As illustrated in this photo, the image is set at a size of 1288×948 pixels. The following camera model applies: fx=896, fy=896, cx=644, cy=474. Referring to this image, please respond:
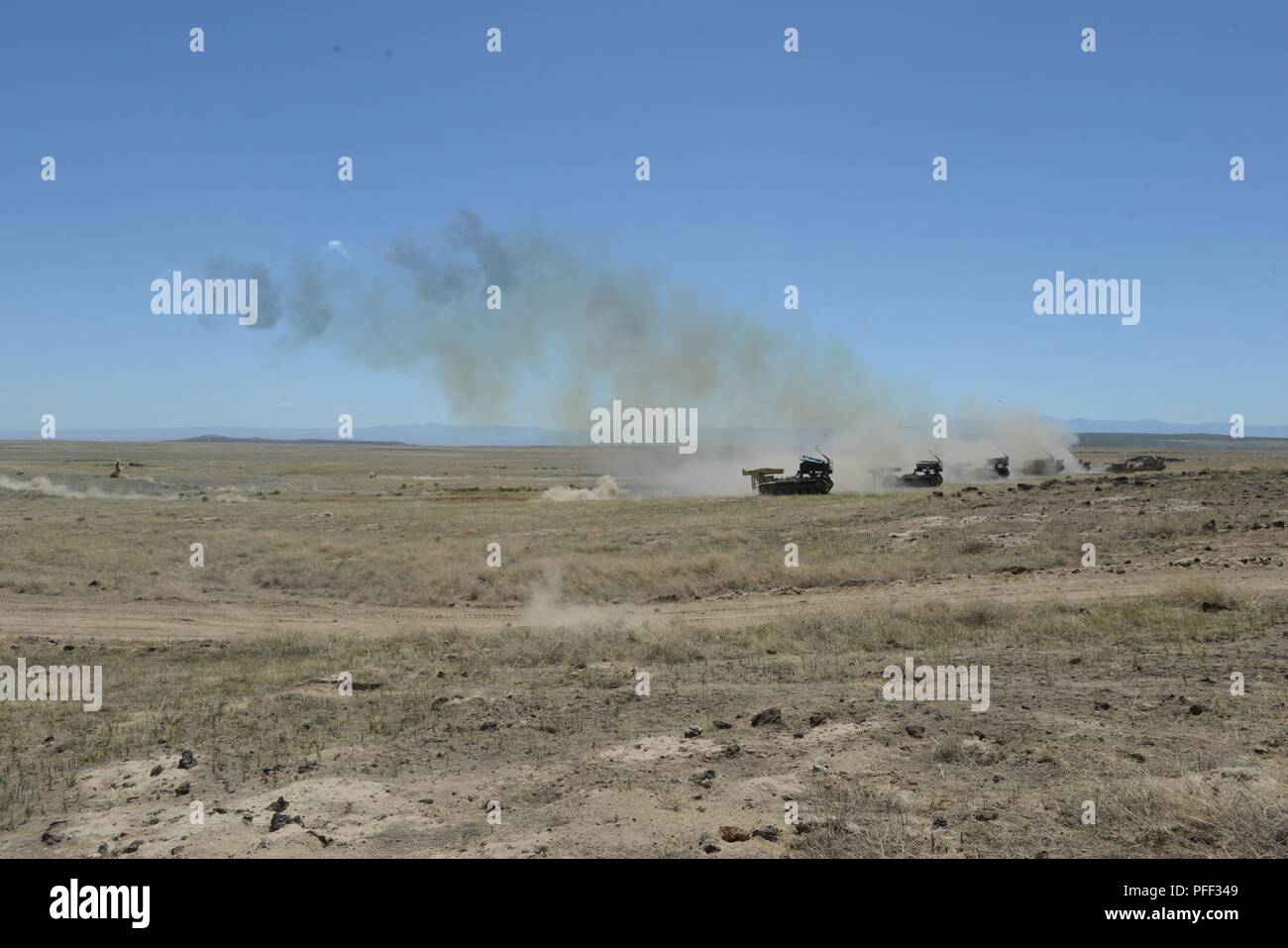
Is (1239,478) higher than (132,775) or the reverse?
higher

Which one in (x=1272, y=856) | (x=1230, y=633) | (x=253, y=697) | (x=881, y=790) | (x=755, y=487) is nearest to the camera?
(x=1272, y=856)

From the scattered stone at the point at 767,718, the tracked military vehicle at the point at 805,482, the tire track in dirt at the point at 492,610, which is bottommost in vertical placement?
the tire track in dirt at the point at 492,610

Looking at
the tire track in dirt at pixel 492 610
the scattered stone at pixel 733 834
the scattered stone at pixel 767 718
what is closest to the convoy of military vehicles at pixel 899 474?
the tire track in dirt at pixel 492 610

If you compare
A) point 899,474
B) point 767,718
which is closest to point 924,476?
point 899,474

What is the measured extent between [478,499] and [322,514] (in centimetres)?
1452

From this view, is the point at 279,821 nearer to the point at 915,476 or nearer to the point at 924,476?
the point at 915,476

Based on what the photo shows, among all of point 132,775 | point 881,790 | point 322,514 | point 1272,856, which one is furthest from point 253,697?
point 322,514

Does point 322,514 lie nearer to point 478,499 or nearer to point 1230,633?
point 478,499

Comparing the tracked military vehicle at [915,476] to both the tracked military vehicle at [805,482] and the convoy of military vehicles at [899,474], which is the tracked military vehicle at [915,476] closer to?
the convoy of military vehicles at [899,474]

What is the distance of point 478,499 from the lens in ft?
205

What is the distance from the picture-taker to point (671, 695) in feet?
43.3

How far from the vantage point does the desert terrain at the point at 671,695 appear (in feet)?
26.9

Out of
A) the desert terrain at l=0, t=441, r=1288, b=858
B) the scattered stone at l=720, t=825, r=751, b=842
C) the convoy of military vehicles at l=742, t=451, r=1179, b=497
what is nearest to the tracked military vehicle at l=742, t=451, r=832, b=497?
the convoy of military vehicles at l=742, t=451, r=1179, b=497

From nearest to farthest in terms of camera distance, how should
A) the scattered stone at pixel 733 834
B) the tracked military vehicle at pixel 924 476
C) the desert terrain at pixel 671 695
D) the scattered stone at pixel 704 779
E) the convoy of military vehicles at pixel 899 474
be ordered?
the scattered stone at pixel 733 834, the desert terrain at pixel 671 695, the scattered stone at pixel 704 779, the convoy of military vehicles at pixel 899 474, the tracked military vehicle at pixel 924 476
